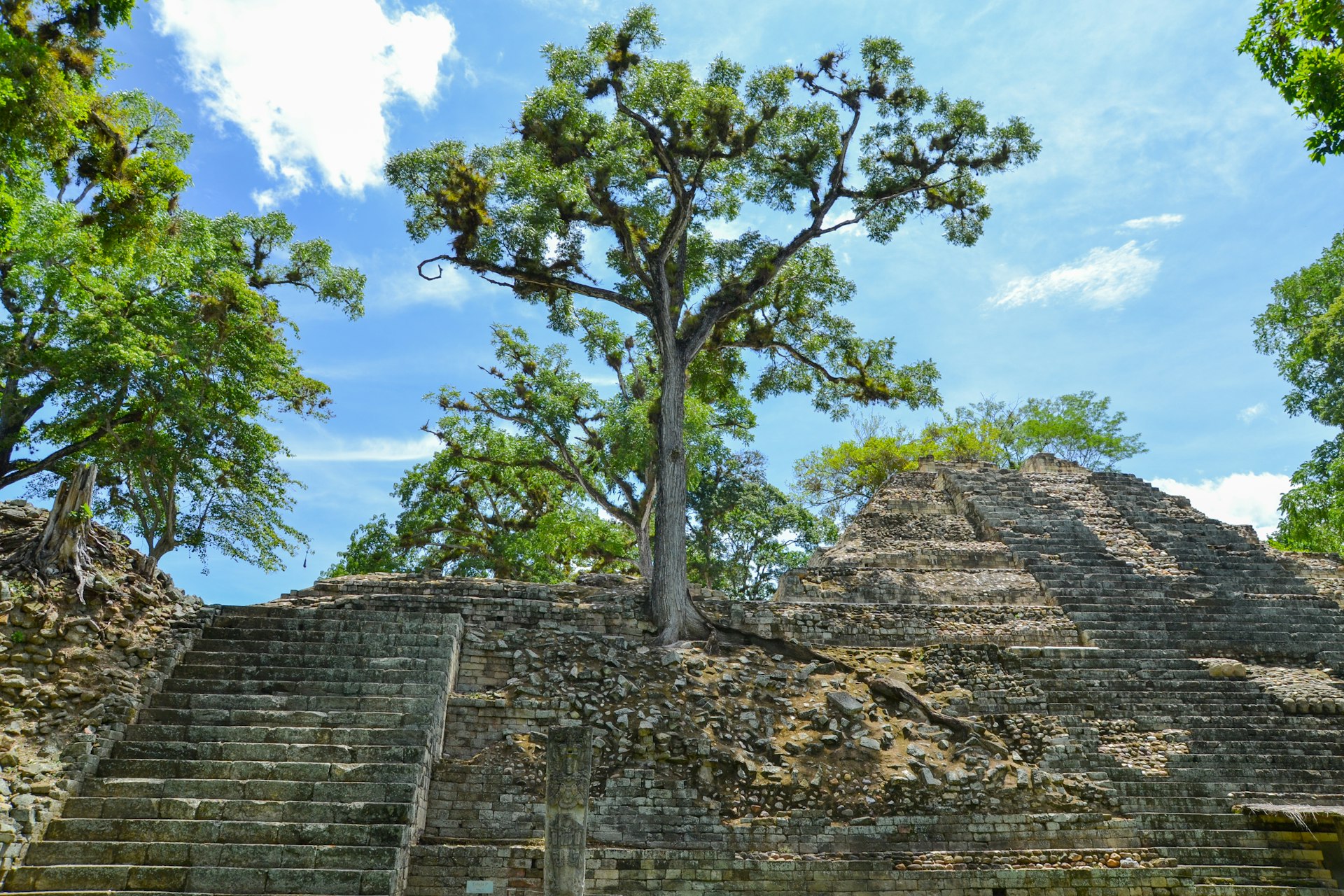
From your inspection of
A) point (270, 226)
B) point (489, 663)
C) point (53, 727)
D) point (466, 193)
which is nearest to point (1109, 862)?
point (489, 663)

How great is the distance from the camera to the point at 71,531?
759 cm

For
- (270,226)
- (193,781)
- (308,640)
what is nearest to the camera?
(193,781)

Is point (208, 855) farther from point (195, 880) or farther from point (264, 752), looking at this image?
point (264, 752)

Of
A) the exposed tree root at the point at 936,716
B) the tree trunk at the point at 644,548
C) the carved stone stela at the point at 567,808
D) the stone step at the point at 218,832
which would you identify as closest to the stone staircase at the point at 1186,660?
the exposed tree root at the point at 936,716

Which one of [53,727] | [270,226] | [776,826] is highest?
[270,226]

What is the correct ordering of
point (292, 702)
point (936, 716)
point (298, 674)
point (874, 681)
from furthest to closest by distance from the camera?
point (874, 681), point (936, 716), point (298, 674), point (292, 702)

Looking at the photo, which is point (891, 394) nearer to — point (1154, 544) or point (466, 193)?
point (1154, 544)

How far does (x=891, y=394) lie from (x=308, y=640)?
9638 millimetres

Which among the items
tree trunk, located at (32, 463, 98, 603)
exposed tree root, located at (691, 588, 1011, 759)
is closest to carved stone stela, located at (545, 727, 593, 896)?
exposed tree root, located at (691, 588, 1011, 759)

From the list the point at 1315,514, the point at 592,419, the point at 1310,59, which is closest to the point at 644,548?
the point at 592,419

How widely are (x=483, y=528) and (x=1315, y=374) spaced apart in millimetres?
20771

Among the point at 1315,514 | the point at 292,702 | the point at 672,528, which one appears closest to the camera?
the point at 292,702

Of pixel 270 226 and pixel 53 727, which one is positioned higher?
pixel 270 226

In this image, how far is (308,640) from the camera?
843 centimetres
